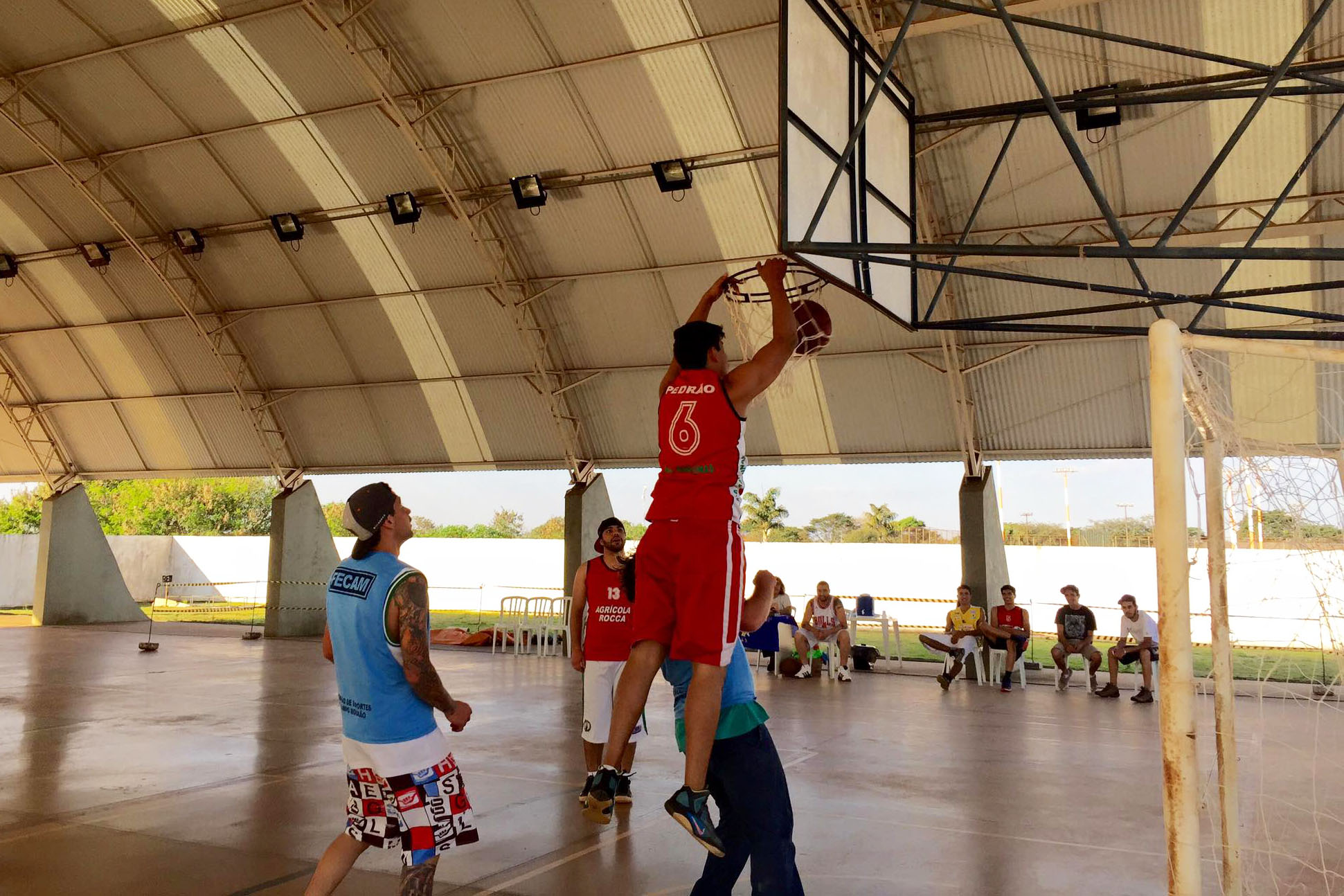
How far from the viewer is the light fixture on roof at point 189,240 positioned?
21422 mm

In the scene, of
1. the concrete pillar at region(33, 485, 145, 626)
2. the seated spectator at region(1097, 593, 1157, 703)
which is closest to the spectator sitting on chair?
the seated spectator at region(1097, 593, 1157, 703)

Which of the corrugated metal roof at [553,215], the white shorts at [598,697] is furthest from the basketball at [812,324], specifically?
the corrugated metal roof at [553,215]

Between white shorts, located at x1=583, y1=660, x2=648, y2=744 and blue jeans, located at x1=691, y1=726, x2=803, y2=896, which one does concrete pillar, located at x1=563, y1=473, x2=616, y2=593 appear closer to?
white shorts, located at x1=583, y1=660, x2=648, y2=744

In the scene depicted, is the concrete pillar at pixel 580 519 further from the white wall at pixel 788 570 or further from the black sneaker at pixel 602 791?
the black sneaker at pixel 602 791

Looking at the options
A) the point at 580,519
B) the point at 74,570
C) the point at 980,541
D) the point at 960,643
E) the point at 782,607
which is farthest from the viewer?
the point at 74,570

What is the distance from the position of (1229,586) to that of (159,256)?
74.6 ft

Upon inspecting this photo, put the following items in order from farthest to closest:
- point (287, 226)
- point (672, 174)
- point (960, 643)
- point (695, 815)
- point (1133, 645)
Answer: point (287, 226) → point (672, 174) → point (960, 643) → point (1133, 645) → point (695, 815)

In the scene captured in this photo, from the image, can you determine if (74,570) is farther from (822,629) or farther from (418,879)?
(418,879)

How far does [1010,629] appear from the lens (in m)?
16.3

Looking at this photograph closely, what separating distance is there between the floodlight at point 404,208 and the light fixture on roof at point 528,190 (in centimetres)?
201

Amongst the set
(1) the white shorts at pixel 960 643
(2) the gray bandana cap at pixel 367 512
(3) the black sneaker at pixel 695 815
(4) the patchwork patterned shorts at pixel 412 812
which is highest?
(2) the gray bandana cap at pixel 367 512

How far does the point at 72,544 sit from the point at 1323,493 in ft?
95.9

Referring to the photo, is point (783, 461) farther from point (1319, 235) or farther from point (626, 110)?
point (1319, 235)

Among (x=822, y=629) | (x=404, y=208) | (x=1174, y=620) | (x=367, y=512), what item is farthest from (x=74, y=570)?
(x=1174, y=620)
